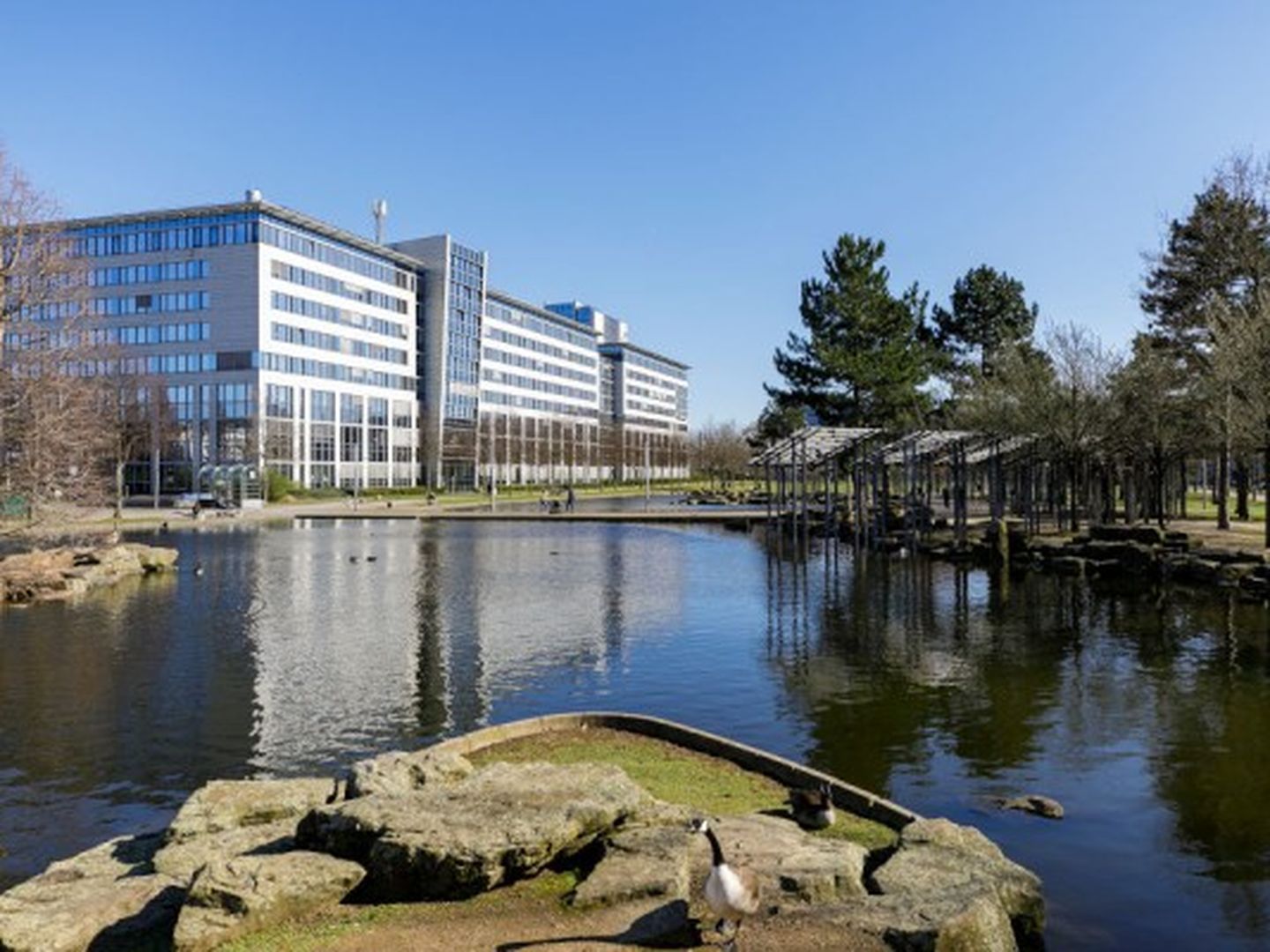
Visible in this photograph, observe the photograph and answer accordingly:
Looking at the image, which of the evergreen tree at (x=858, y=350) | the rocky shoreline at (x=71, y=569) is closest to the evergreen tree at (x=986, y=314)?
the evergreen tree at (x=858, y=350)

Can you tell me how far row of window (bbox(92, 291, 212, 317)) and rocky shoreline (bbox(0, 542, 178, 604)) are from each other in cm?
6526

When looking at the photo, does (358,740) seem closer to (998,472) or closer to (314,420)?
(998,472)

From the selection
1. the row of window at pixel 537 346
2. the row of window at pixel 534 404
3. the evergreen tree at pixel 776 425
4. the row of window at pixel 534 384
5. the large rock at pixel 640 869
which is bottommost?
the large rock at pixel 640 869

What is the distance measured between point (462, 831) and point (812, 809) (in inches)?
168

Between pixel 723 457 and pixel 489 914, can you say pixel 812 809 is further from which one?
pixel 723 457

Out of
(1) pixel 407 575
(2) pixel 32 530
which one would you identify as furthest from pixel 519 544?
(2) pixel 32 530

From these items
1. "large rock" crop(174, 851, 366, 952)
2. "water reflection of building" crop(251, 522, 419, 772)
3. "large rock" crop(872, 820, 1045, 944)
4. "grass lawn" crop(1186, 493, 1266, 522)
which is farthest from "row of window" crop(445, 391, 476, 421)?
"large rock" crop(872, 820, 1045, 944)

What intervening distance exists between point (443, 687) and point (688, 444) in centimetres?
17314

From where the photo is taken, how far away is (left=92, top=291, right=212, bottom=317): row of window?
9988 cm

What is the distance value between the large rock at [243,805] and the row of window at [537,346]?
133180 millimetres

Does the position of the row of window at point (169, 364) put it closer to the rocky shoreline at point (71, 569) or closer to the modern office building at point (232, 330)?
the modern office building at point (232, 330)

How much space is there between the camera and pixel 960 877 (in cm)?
901

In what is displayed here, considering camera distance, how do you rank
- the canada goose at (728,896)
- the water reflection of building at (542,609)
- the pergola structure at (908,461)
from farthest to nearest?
1. the pergola structure at (908,461)
2. the water reflection of building at (542,609)
3. the canada goose at (728,896)

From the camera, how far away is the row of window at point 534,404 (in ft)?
476
